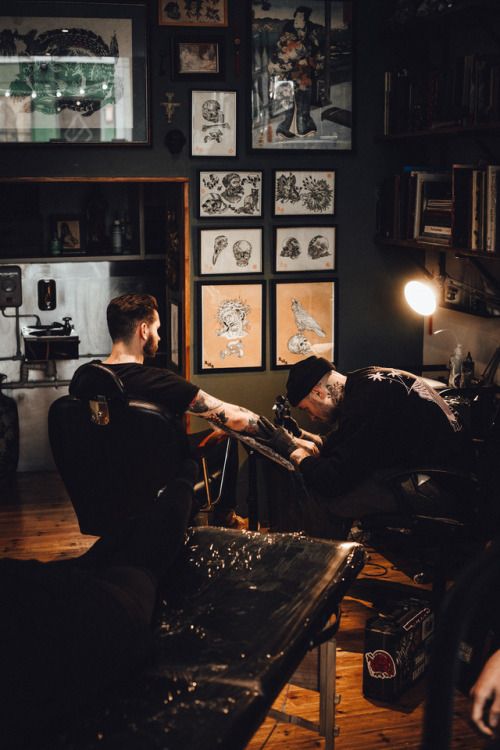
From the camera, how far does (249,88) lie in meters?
4.94

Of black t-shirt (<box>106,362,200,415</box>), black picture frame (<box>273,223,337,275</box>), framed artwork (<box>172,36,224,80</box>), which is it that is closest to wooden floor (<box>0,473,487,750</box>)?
black t-shirt (<box>106,362,200,415</box>)

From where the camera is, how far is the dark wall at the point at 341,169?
4.86m

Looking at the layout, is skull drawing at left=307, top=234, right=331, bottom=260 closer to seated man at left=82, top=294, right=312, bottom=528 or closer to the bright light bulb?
the bright light bulb

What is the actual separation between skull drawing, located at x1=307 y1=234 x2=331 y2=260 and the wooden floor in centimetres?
172

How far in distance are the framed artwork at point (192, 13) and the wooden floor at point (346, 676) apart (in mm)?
2858

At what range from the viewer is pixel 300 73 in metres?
4.99

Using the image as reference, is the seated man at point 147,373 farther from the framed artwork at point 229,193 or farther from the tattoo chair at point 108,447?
the framed artwork at point 229,193

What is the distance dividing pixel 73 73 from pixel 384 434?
2580 millimetres

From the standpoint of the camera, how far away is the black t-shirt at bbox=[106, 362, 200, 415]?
3.87m

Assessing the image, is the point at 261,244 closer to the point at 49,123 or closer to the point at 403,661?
the point at 49,123

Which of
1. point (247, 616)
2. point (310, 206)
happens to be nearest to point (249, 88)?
point (310, 206)

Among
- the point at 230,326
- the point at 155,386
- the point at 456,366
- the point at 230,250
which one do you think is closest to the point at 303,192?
the point at 230,250

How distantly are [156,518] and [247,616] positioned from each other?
35cm

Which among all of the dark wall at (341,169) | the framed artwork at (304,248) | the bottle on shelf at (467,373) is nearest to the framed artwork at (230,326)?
the dark wall at (341,169)
